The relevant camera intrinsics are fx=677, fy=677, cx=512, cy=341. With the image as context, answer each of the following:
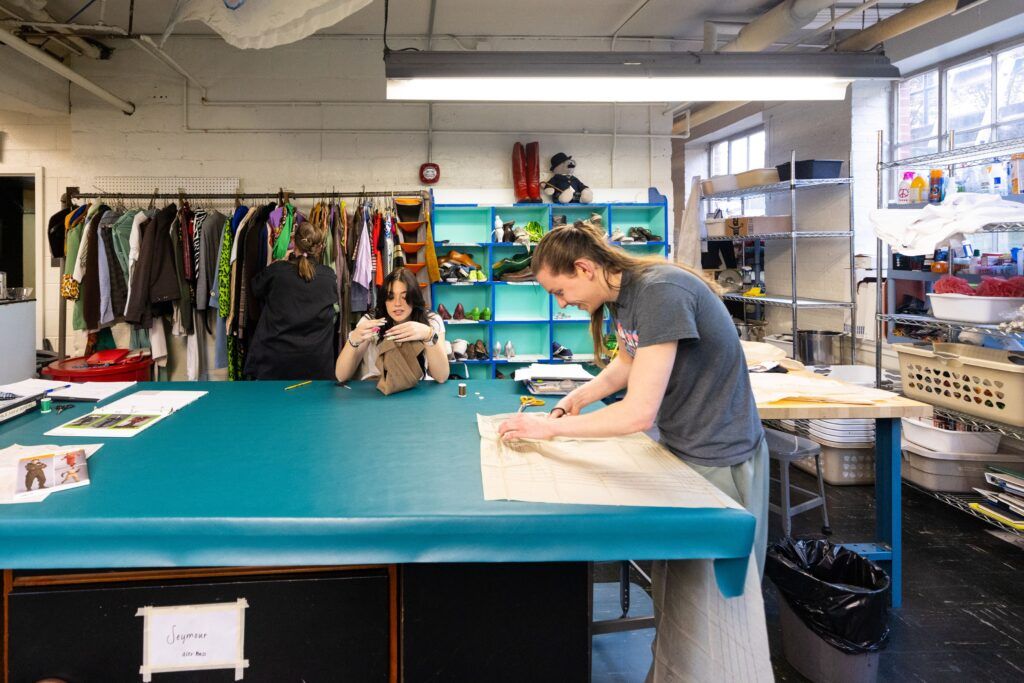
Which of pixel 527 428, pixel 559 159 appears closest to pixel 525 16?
pixel 559 159

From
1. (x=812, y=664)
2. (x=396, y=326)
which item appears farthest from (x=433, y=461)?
(x=812, y=664)

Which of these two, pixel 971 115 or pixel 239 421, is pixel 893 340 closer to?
pixel 971 115

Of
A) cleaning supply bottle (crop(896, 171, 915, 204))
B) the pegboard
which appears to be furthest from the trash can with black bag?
the pegboard

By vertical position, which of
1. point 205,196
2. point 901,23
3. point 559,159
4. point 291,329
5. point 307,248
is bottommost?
point 291,329

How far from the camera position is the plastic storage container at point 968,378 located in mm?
3490

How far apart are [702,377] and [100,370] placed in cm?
491

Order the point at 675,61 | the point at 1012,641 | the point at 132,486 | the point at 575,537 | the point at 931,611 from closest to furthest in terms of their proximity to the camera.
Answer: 1. the point at 575,537
2. the point at 132,486
3. the point at 1012,641
4. the point at 931,611
5. the point at 675,61

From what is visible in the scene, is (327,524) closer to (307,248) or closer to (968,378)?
(307,248)

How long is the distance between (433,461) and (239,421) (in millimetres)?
894

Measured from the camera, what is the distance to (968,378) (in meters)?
3.76

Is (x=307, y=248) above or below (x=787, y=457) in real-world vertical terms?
above

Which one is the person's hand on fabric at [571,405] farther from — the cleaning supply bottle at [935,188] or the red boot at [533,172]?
the red boot at [533,172]

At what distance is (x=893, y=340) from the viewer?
5.60 m

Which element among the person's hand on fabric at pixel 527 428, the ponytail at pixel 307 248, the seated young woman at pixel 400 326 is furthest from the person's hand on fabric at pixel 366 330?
the person's hand on fabric at pixel 527 428
